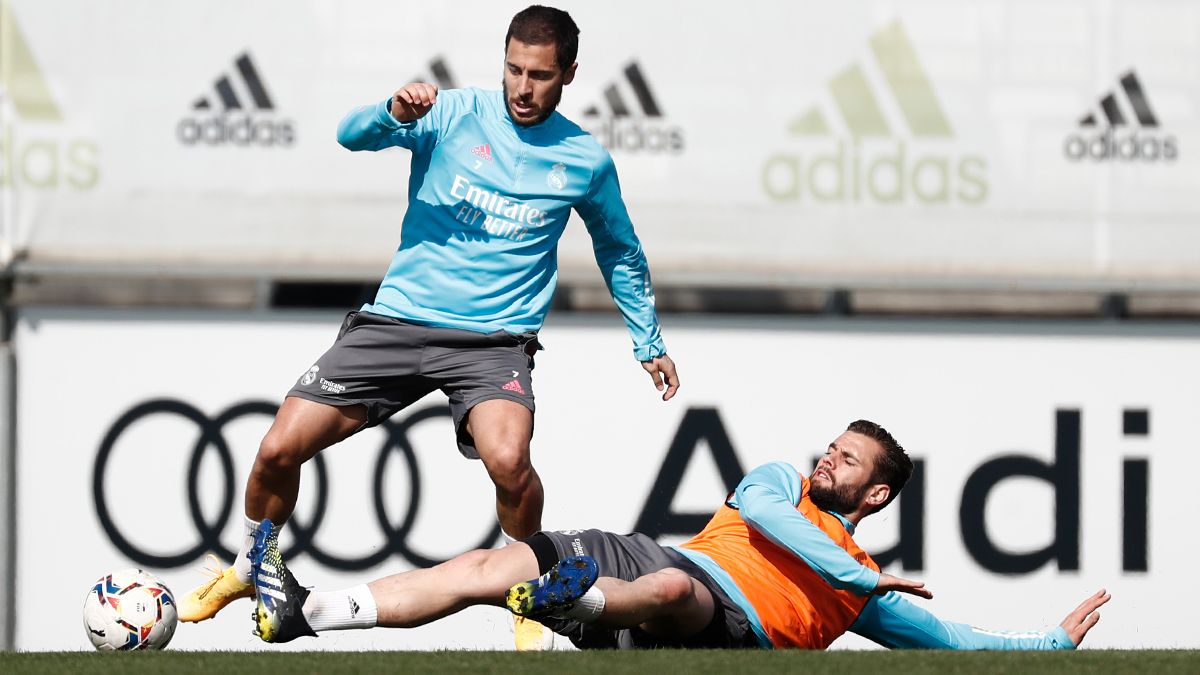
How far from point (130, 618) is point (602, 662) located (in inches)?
63.5

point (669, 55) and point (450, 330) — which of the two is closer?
point (450, 330)

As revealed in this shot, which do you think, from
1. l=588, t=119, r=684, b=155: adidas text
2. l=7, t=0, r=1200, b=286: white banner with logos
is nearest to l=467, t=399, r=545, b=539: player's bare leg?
Result: l=7, t=0, r=1200, b=286: white banner with logos

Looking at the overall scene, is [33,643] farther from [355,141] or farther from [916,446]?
[916,446]

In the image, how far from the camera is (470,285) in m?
5.13

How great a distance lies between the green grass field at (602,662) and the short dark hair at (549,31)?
1683mm

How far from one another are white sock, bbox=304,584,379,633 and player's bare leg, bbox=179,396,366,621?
0.65 metres

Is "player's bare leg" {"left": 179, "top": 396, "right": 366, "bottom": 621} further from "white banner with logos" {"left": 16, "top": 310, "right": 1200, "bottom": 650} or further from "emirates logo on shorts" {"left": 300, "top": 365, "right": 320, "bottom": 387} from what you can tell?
"white banner with logos" {"left": 16, "top": 310, "right": 1200, "bottom": 650}

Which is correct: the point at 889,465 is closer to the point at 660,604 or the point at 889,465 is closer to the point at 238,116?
the point at 660,604

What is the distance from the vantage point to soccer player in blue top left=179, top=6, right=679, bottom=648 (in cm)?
500

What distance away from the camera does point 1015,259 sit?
749 centimetres

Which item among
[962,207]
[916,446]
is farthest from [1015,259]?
[916,446]

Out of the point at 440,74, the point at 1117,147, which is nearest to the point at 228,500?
the point at 440,74

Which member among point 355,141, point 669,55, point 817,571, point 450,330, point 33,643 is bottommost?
point 33,643

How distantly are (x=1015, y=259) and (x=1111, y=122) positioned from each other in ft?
2.37
